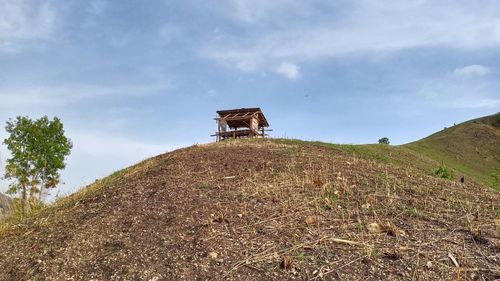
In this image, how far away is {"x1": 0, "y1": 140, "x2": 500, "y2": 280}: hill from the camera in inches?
184

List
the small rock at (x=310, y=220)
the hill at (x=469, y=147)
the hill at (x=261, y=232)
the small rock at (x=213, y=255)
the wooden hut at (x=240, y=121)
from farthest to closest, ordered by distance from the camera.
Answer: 1. the hill at (x=469, y=147)
2. the wooden hut at (x=240, y=121)
3. the small rock at (x=310, y=220)
4. the small rock at (x=213, y=255)
5. the hill at (x=261, y=232)

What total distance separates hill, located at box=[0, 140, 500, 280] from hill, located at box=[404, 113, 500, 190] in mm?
24674

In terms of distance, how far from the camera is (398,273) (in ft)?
14.7

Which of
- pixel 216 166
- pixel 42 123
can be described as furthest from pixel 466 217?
pixel 42 123

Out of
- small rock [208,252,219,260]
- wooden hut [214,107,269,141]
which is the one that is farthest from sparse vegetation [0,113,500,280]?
wooden hut [214,107,269,141]

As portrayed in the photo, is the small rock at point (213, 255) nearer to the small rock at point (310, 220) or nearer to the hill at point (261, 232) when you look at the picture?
the hill at point (261, 232)

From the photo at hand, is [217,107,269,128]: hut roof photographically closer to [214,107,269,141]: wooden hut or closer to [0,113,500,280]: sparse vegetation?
[214,107,269,141]: wooden hut

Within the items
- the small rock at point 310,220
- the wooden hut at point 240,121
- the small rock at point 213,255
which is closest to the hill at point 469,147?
the wooden hut at point 240,121

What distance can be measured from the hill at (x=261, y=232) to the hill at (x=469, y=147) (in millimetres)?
24674

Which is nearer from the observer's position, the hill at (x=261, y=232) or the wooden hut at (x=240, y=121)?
the hill at (x=261, y=232)

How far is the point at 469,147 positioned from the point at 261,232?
37.8 m

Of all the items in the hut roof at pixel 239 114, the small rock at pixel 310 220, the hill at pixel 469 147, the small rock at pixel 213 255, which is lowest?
the small rock at pixel 213 255

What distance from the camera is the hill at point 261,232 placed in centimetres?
468

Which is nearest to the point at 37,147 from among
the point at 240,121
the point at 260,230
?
the point at 240,121
